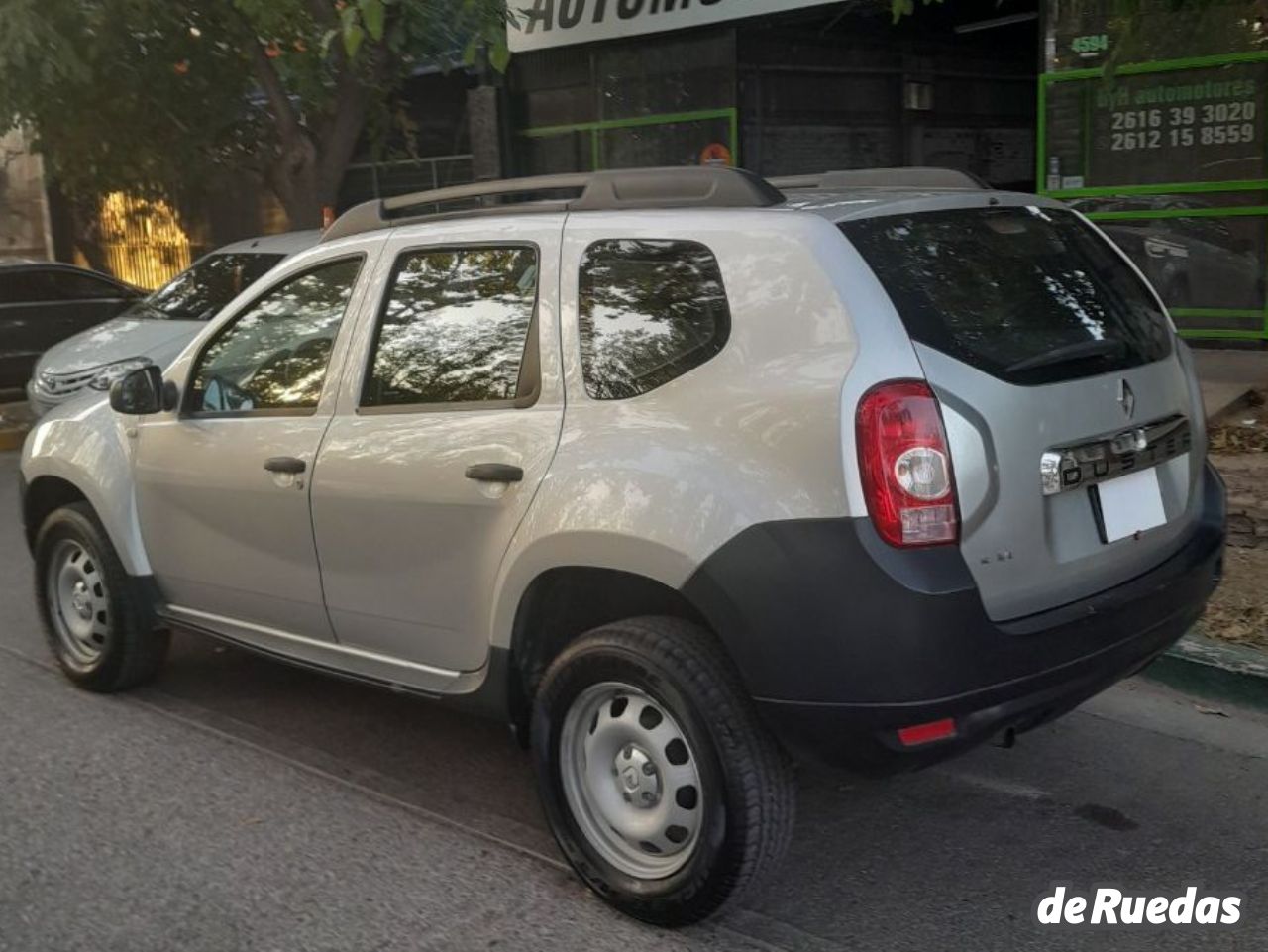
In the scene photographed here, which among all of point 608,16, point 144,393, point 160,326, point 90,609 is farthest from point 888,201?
point 608,16

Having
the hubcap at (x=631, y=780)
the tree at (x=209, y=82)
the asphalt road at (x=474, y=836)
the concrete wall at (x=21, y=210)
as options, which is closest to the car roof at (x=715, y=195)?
the hubcap at (x=631, y=780)

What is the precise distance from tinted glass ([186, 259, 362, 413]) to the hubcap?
148cm

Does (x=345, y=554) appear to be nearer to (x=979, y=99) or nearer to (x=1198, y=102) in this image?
(x=1198, y=102)

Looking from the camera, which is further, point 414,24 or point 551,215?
point 414,24

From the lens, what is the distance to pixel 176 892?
3.72m

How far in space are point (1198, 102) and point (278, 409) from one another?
8495mm

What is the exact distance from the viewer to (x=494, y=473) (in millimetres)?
3662

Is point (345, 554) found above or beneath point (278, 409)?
beneath

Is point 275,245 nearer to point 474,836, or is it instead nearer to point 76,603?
point 76,603

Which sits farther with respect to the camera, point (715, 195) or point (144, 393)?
point (144, 393)

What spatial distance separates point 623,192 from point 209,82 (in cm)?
1011

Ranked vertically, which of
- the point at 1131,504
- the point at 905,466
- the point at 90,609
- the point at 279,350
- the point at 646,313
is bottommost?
the point at 90,609

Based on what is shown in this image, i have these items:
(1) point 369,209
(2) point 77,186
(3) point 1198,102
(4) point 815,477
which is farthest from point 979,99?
(4) point 815,477

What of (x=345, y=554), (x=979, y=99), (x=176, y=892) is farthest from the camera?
(x=979, y=99)
